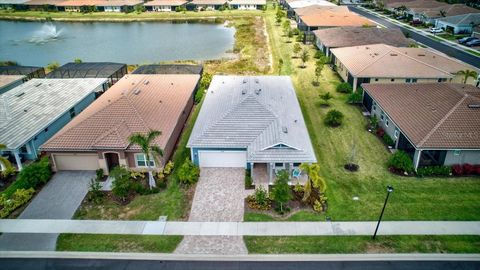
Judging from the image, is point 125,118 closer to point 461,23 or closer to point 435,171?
point 435,171

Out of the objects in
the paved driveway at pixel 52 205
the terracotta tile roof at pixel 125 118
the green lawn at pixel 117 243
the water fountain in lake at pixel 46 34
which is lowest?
the green lawn at pixel 117 243

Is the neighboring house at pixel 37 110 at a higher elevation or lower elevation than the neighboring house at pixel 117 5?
lower

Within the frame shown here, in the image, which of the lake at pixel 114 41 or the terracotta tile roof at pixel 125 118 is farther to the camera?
the lake at pixel 114 41

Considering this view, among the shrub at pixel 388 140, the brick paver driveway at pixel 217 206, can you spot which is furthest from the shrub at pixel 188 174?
the shrub at pixel 388 140

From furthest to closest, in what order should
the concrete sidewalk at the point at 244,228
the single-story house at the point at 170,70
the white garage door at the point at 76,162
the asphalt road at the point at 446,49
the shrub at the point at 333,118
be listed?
the asphalt road at the point at 446,49 < the single-story house at the point at 170,70 < the shrub at the point at 333,118 < the white garage door at the point at 76,162 < the concrete sidewalk at the point at 244,228

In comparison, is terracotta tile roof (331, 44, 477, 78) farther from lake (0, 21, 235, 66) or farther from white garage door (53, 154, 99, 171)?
white garage door (53, 154, 99, 171)

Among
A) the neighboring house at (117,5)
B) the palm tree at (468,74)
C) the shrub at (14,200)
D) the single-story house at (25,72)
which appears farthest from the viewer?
the neighboring house at (117,5)

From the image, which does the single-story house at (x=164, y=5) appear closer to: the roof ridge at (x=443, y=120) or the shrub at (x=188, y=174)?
the shrub at (x=188, y=174)
